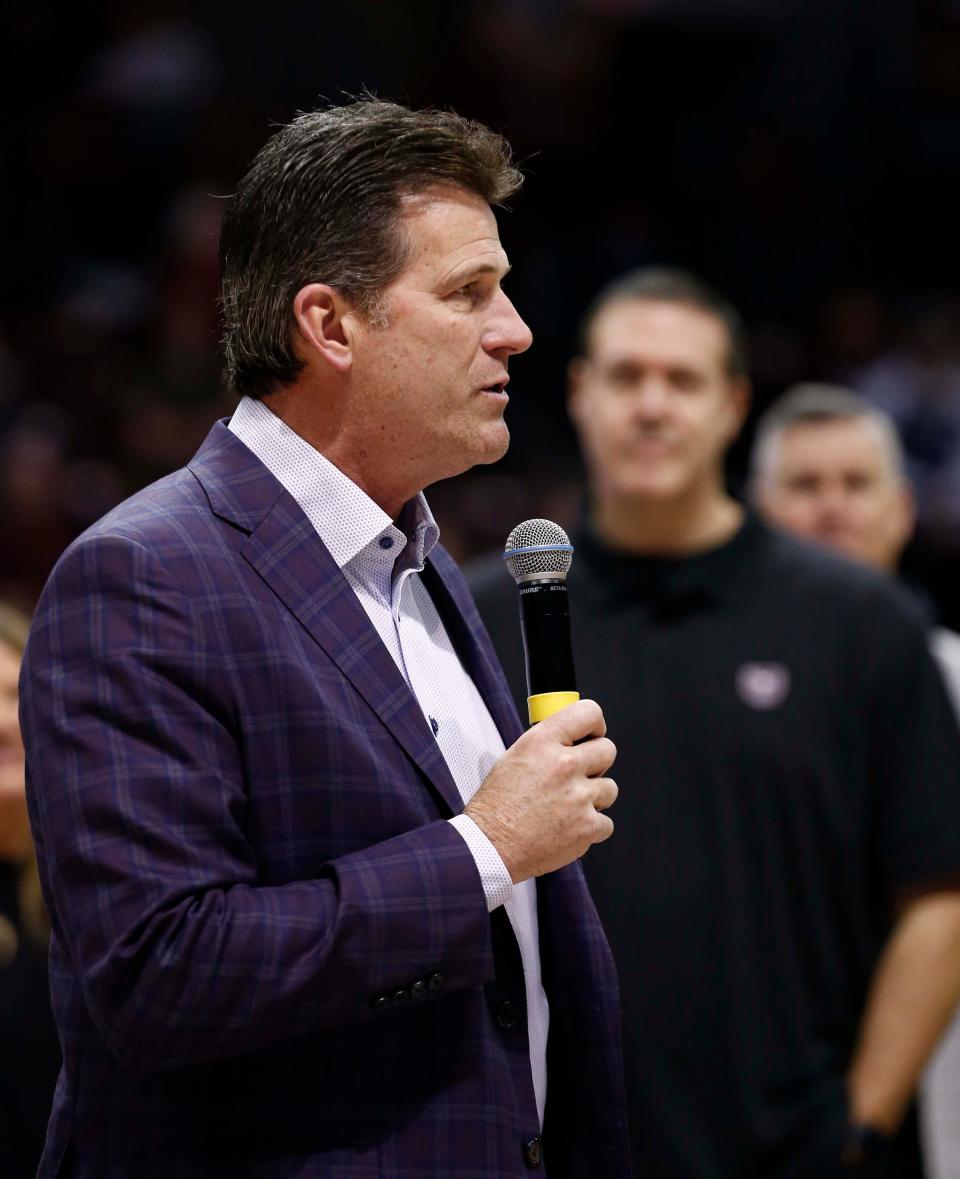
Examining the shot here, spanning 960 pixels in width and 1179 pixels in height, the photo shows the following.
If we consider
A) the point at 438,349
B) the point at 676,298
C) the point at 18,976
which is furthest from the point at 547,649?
the point at 676,298

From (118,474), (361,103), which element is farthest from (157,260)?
(361,103)

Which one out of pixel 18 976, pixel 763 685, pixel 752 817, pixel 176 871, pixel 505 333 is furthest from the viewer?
pixel 763 685

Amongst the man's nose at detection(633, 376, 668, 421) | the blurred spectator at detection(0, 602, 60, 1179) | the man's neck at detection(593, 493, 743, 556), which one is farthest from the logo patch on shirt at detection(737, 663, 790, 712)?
the blurred spectator at detection(0, 602, 60, 1179)

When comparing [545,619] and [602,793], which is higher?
[545,619]

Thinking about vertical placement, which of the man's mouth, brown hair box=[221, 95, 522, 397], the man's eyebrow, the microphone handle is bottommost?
the microphone handle

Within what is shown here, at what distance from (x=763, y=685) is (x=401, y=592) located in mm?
1582

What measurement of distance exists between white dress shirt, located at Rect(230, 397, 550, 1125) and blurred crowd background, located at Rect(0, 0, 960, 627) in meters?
4.40

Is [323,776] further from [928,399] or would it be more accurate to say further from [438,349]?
[928,399]

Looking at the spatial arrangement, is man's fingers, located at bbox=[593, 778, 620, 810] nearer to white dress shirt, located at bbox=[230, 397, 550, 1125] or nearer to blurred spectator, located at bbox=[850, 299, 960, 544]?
white dress shirt, located at bbox=[230, 397, 550, 1125]

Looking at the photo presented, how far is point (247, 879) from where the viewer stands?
5.69 ft

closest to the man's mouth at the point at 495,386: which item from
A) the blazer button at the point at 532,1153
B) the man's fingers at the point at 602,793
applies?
the man's fingers at the point at 602,793

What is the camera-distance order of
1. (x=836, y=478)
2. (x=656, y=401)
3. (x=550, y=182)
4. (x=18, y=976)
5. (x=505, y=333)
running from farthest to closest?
1. (x=550, y=182)
2. (x=836, y=478)
3. (x=656, y=401)
4. (x=18, y=976)
5. (x=505, y=333)

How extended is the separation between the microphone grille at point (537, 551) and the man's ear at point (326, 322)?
282 mm

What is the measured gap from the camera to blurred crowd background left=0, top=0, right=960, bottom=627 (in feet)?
22.8
